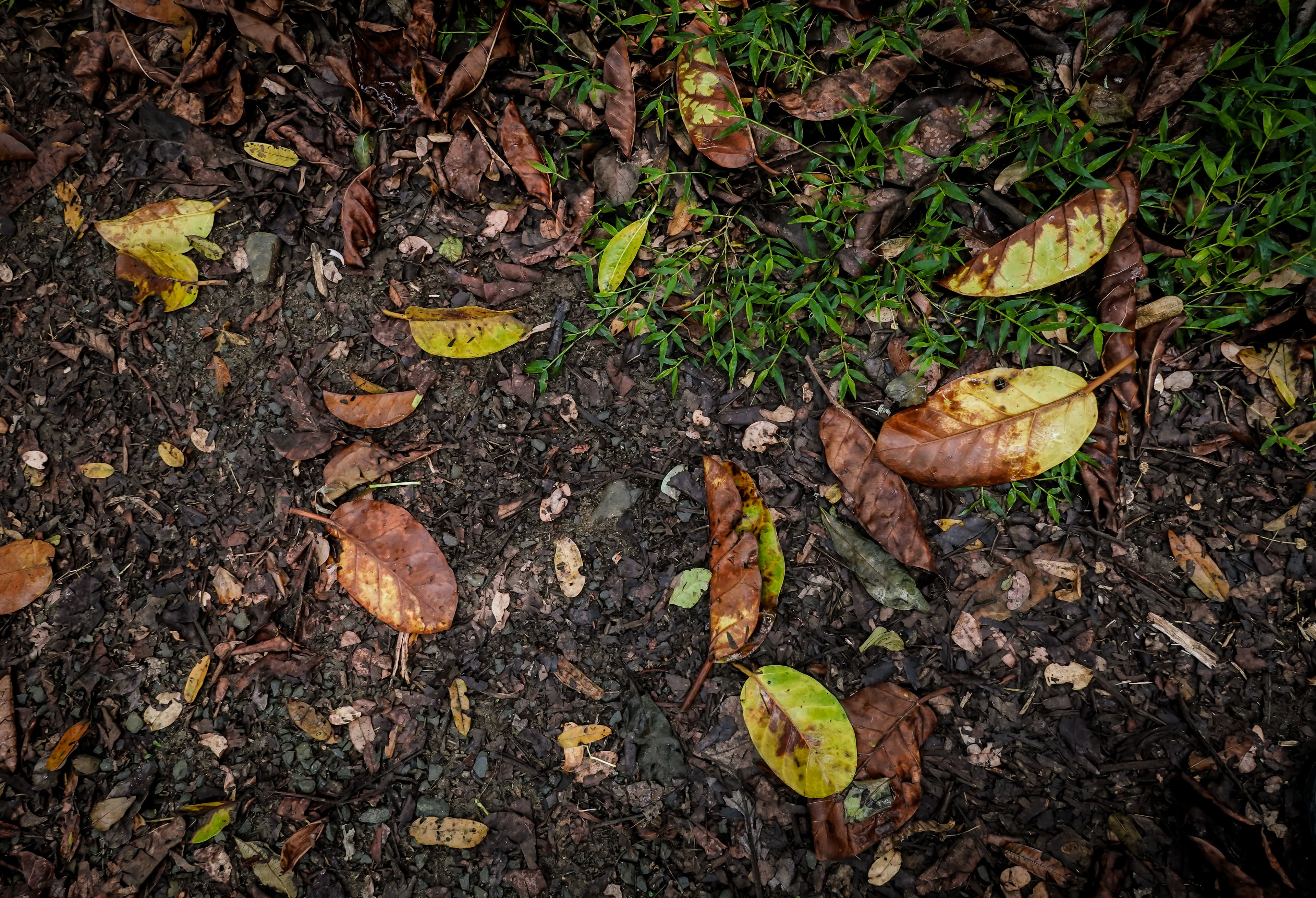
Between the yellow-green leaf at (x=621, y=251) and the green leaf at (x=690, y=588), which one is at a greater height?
the yellow-green leaf at (x=621, y=251)

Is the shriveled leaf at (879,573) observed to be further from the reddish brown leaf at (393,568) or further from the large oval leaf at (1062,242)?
the reddish brown leaf at (393,568)

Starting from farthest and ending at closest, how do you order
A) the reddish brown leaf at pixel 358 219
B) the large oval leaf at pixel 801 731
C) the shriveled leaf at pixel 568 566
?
the reddish brown leaf at pixel 358 219
the shriveled leaf at pixel 568 566
the large oval leaf at pixel 801 731

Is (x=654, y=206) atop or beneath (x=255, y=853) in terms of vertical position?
atop

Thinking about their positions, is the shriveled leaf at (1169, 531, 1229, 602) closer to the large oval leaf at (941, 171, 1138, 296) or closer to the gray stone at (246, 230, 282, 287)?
the large oval leaf at (941, 171, 1138, 296)

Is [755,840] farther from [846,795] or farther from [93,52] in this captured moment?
[93,52]

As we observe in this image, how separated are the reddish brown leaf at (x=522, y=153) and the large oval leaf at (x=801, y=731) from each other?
1.77 metres

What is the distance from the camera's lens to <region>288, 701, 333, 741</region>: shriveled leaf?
6.72 ft

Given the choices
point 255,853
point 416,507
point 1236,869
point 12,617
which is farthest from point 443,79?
point 1236,869

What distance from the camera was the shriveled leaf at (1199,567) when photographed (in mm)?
1986

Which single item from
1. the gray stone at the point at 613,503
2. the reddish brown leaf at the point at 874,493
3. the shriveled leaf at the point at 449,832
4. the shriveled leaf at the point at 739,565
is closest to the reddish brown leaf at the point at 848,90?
the reddish brown leaf at the point at 874,493

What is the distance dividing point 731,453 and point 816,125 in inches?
43.6

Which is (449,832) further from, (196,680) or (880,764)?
(880,764)

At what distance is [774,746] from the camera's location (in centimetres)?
190

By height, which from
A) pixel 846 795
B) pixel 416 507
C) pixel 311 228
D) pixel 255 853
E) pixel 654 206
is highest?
pixel 654 206
